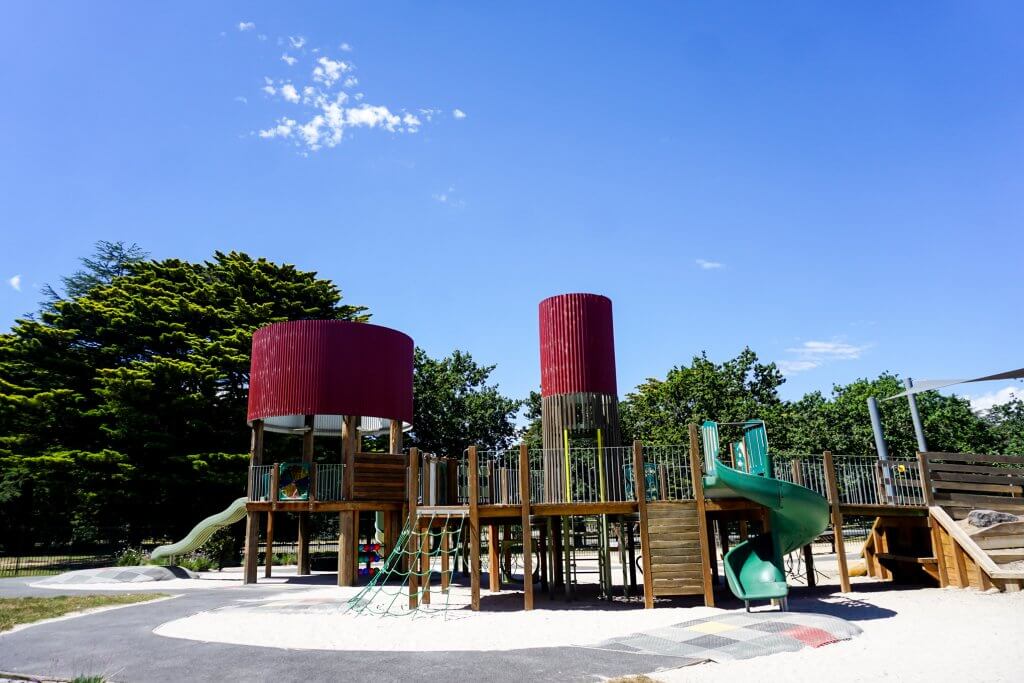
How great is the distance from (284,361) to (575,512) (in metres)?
12.4

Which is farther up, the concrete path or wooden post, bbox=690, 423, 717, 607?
wooden post, bbox=690, 423, 717, 607

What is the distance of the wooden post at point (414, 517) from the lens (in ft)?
53.9

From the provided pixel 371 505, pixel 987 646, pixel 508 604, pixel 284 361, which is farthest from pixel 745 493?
pixel 284 361

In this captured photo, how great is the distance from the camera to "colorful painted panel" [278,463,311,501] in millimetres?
22312

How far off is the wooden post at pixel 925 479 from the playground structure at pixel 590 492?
0.04m

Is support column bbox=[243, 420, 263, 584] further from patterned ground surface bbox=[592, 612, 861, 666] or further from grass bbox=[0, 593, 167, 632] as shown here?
patterned ground surface bbox=[592, 612, 861, 666]

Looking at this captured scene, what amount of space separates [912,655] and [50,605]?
63.9ft

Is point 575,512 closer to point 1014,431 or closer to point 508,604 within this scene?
point 508,604

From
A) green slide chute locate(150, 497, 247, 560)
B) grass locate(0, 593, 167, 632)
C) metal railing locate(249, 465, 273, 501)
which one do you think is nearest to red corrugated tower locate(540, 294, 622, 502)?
metal railing locate(249, 465, 273, 501)

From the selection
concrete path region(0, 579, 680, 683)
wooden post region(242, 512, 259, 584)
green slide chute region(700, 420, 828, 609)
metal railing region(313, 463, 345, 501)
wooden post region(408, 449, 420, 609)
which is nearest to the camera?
concrete path region(0, 579, 680, 683)

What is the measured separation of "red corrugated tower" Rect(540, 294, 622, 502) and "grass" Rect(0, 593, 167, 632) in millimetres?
12476

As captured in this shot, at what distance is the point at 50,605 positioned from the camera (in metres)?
17.3

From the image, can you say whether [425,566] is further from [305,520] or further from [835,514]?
[305,520]

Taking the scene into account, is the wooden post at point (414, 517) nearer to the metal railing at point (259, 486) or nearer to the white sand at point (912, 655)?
the metal railing at point (259, 486)
